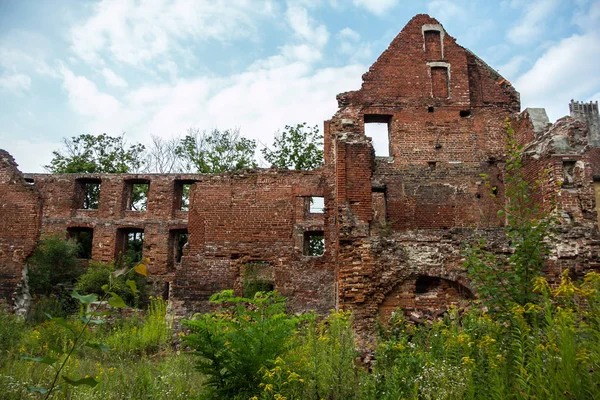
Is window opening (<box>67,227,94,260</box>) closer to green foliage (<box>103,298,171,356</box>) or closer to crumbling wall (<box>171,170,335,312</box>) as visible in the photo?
crumbling wall (<box>171,170,335,312</box>)

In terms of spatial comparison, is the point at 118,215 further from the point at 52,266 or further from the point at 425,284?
the point at 425,284

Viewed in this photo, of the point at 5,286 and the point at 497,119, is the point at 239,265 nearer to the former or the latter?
the point at 5,286

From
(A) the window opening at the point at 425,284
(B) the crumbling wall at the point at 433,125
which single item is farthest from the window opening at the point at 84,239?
(A) the window opening at the point at 425,284

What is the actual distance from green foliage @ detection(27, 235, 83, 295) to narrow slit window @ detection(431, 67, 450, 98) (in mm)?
16714

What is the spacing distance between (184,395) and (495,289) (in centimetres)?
413

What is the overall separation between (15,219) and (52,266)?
8.81 feet

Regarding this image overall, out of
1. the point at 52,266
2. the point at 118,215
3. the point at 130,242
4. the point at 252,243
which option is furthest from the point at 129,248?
the point at 252,243

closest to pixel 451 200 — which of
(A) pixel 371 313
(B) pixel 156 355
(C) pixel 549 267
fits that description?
(C) pixel 549 267

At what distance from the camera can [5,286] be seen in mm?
15617

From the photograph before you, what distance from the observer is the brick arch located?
9.25 metres

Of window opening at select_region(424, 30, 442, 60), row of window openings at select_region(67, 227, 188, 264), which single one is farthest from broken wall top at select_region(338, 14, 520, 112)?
row of window openings at select_region(67, 227, 188, 264)

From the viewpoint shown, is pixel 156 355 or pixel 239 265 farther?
pixel 239 265

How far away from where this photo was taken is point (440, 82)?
17047 millimetres

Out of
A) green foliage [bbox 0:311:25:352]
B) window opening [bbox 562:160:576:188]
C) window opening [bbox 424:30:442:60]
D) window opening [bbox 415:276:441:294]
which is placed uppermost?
window opening [bbox 424:30:442:60]
